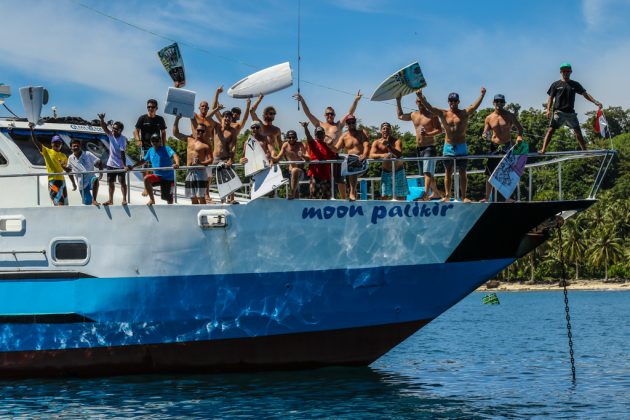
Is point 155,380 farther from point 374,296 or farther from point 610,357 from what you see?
point 610,357

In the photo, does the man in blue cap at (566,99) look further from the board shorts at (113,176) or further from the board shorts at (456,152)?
the board shorts at (113,176)

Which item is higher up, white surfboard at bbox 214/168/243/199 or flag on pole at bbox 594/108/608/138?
flag on pole at bbox 594/108/608/138

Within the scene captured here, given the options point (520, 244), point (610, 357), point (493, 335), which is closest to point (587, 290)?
point (493, 335)

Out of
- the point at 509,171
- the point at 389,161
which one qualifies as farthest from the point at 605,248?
the point at 389,161

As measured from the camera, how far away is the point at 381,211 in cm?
1616

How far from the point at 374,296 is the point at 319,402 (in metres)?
2.08

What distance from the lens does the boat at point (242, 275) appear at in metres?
16.2

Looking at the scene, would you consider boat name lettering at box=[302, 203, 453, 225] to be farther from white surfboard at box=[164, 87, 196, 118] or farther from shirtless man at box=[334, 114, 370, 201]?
white surfboard at box=[164, 87, 196, 118]

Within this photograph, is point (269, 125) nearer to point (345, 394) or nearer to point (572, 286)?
point (345, 394)

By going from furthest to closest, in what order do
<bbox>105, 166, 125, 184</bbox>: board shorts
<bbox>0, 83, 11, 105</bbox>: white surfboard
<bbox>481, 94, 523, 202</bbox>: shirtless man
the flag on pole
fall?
<bbox>0, 83, 11, 105</bbox>: white surfboard
<bbox>105, 166, 125, 184</bbox>: board shorts
<bbox>481, 94, 523, 202</bbox>: shirtless man
the flag on pole

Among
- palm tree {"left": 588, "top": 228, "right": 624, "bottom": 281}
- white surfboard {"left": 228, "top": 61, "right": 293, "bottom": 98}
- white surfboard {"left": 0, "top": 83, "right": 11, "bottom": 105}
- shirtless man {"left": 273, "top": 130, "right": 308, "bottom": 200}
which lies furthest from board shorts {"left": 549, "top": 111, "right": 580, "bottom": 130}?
palm tree {"left": 588, "top": 228, "right": 624, "bottom": 281}

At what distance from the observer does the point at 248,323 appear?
16.4 m

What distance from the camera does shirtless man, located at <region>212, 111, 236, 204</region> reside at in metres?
16.5

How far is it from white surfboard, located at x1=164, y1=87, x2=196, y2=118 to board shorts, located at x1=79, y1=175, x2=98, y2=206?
2141 mm
